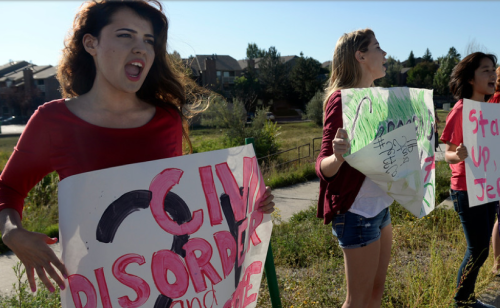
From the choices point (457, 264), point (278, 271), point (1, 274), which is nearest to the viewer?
point (457, 264)

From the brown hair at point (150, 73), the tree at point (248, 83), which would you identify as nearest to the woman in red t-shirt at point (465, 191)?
the brown hair at point (150, 73)

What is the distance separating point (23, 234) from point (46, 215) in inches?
239

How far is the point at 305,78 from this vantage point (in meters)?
52.1

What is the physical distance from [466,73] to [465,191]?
97 centimetres

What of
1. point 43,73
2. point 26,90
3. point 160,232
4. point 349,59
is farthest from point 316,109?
point 43,73

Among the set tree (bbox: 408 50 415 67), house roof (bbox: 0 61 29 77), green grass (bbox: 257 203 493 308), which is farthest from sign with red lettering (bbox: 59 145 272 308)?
tree (bbox: 408 50 415 67)

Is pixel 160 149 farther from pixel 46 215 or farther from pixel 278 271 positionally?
pixel 46 215

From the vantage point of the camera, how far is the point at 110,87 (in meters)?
1.68

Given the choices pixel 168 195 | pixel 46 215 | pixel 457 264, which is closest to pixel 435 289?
pixel 457 264

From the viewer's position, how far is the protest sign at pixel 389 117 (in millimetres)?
2129

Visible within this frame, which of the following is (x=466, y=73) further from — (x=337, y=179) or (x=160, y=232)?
(x=160, y=232)

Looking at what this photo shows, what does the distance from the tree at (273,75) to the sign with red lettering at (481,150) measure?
52.2 m

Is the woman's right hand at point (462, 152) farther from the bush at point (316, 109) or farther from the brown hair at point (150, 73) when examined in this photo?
the bush at point (316, 109)

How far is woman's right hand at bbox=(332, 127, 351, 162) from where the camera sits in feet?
6.44
